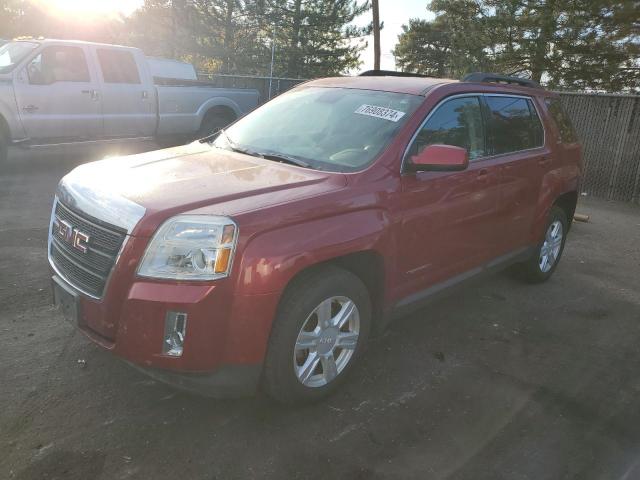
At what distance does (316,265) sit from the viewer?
300 centimetres

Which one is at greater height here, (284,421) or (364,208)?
(364,208)

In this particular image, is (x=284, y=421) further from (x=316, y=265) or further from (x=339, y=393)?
(x=316, y=265)

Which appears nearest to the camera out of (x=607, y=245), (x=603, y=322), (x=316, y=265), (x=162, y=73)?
(x=316, y=265)

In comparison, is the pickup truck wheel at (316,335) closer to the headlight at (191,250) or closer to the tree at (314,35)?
the headlight at (191,250)

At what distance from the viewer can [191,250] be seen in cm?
263

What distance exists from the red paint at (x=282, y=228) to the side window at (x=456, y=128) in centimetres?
8

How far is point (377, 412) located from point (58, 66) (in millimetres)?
8160

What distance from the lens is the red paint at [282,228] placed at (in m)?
2.63

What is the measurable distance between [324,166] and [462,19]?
14.3m

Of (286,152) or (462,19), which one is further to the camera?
(462,19)

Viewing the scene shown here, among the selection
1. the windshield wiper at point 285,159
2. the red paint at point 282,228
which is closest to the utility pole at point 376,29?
the red paint at point 282,228

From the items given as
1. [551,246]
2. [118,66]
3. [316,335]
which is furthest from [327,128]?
[118,66]

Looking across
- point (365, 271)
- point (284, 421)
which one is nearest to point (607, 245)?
point (365, 271)

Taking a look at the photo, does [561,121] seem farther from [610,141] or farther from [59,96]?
[59,96]
